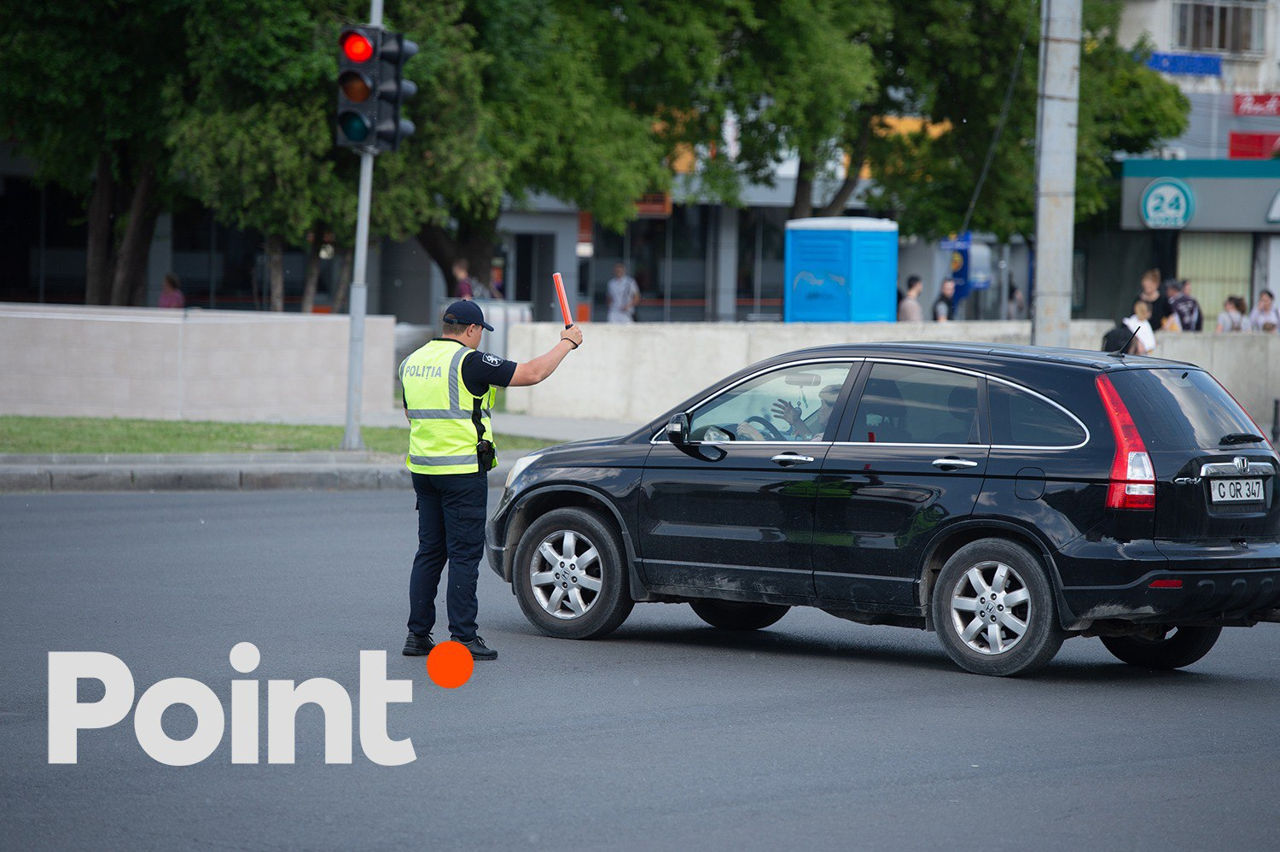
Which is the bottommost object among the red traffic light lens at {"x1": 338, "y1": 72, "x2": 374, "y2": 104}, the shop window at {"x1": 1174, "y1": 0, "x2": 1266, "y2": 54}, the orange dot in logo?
the orange dot in logo

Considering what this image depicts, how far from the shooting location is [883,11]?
35.1m

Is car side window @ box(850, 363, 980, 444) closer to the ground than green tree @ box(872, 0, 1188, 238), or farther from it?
closer to the ground

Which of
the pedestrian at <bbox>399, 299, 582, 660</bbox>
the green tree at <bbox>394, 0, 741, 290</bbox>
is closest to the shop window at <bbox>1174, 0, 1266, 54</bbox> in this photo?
the green tree at <bbox>394, 0, 741, 290</bbox>

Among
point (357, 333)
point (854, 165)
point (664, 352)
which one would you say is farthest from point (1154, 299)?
point (854, 165)

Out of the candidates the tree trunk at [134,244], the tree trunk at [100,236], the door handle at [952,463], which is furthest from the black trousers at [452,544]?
the tree trunk at [100,236]

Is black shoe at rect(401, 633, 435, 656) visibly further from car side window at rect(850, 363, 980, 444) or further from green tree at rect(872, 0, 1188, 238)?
green tree at rect(872, 0, 1188, 238)

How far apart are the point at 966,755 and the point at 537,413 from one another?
1778 centimetres

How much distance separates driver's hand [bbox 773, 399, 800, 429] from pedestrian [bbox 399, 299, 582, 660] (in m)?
1.06

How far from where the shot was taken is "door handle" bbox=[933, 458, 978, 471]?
27.4 ft

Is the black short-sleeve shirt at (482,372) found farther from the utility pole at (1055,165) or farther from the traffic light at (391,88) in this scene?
the utility pole at (1055,165)

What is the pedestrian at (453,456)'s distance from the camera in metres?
8.62

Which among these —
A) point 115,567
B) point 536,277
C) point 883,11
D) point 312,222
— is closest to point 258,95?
point 312,222

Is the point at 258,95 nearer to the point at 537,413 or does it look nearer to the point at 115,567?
the point at 537,413

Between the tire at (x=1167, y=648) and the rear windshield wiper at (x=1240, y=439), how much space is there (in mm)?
921
